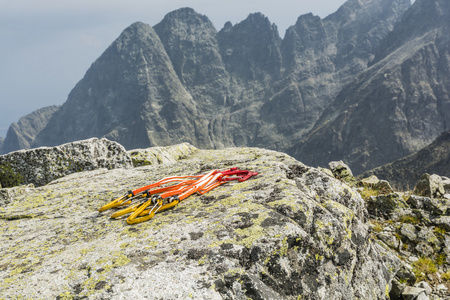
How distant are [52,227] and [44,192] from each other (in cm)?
301

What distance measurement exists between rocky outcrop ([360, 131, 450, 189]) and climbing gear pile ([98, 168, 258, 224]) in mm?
177308

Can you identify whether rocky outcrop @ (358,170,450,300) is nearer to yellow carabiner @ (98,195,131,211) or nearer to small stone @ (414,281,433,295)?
small stone @ (414,281,433,295)

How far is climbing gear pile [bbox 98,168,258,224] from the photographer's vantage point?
225 inches

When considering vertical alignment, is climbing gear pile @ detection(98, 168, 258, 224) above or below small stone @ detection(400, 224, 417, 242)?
A: above

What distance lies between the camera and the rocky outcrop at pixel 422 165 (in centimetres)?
15462

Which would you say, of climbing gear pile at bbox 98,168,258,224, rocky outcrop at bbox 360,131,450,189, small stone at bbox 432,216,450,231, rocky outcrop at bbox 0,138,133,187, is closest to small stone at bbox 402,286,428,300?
small stone at bbox 432,216,450,231

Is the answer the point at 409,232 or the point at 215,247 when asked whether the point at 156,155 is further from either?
the point at 409,232

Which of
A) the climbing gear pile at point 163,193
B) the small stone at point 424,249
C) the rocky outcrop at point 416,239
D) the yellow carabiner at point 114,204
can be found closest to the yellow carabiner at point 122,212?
the climbing gear pile at point 163,193

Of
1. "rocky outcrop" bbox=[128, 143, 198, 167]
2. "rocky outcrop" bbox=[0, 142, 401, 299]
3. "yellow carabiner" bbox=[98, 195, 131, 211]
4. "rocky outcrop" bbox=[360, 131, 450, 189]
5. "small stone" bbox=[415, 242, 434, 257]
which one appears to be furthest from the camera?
"rocky outcrop" bbox=[360, 131, 450, 189]

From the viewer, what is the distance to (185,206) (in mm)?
5980

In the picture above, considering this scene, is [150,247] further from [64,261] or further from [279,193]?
[279,193]

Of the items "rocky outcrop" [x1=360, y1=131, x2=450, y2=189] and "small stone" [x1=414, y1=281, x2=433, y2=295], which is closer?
"small stone" [x1=414, y1=281, x2=433, y2=295]

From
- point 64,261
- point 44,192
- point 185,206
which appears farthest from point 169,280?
point 44,192

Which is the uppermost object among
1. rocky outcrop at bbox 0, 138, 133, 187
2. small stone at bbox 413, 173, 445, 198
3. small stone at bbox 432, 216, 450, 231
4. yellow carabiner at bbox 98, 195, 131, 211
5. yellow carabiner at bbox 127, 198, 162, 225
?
rocky outcrop at bbox 0, 138, 133, 187
